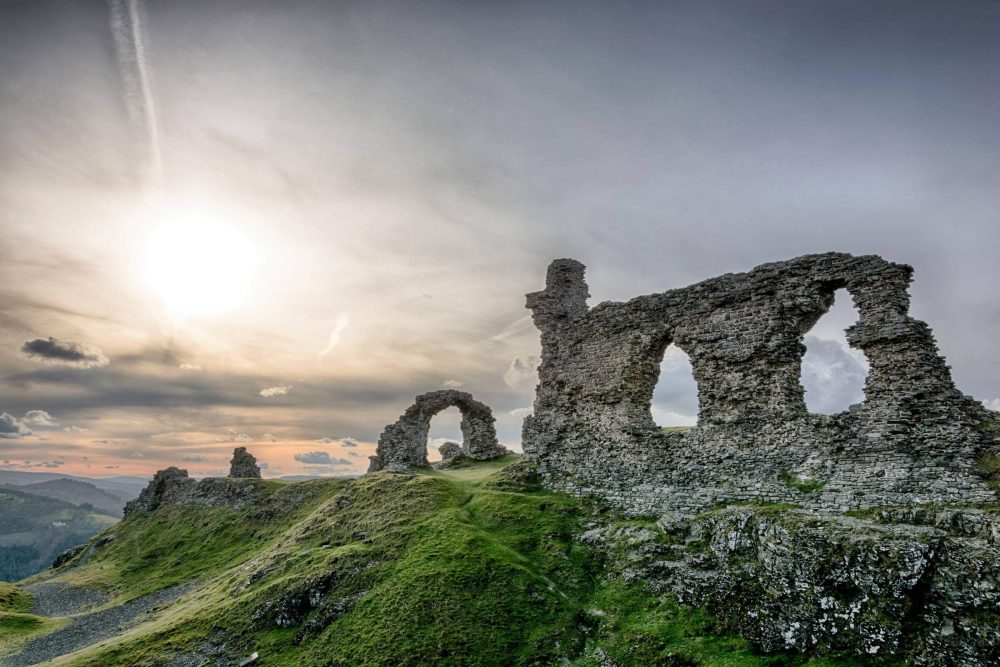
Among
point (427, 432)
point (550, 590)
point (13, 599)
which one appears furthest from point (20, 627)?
point (550, 590)

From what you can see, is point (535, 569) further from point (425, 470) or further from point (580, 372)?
point (425, 470)

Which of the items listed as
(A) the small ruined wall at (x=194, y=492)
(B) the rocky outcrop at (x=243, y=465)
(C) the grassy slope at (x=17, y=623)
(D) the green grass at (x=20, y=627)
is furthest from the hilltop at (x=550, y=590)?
(B) the rocky outcrop at (x=243, y=465)

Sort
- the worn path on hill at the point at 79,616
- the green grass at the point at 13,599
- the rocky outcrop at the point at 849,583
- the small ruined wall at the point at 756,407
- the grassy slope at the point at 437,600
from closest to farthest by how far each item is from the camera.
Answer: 1. the rocky outcrop at the point at 849,583
2. the grassy slope at the point at 437,600
3. the small ruined wall at the point at 756,407
4. the worn path on hill at the point at 79,616
5. the green grass at the point at 13,599

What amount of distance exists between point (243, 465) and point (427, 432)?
22970 millimetres

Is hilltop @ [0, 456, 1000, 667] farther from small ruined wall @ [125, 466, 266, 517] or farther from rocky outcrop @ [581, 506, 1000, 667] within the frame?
small ruined wall @ [125, 466, 266, 517]

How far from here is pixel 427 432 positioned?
124 ft

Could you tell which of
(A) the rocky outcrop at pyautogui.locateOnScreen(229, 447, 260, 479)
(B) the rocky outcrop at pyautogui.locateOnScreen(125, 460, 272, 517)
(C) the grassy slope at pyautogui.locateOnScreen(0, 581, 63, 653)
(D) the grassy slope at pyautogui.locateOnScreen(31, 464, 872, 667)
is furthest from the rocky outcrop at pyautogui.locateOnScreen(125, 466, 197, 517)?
(D) the grassy slope at pyautogui.locateOnScreen(31, 464, 872, 667)

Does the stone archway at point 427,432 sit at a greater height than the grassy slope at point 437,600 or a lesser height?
greater

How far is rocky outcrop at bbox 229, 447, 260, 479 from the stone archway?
1944cm

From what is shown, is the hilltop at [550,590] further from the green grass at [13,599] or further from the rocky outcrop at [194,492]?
the rocky outcrop at [194,492]

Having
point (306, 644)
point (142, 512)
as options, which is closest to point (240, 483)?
point (142, 512)

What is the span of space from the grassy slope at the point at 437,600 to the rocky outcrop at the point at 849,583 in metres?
0.83

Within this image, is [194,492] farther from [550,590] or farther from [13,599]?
[550,590]

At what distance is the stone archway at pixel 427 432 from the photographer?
35.4 meters
